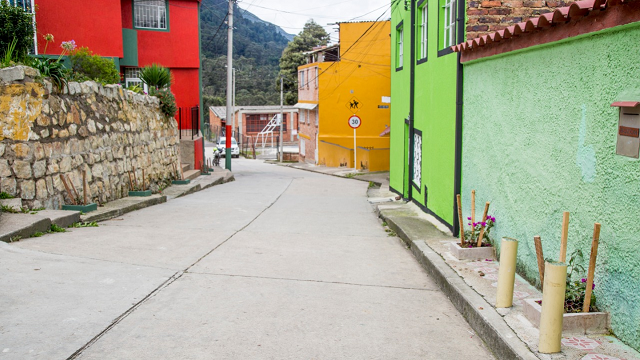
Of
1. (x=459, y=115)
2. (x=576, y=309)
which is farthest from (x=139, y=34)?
(x=576, y=309)

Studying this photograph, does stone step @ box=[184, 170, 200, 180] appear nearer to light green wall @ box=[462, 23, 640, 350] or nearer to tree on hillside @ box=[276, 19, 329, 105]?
light green wall @ box=[462, 23, 640, 350]

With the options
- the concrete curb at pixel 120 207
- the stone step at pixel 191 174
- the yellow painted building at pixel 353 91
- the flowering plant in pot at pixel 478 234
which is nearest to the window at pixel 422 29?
the flowering plant in pot at pixel 478 234

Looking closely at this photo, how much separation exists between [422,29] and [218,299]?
8.47 m

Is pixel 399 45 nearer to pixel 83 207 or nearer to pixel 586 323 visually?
pixel 83 207

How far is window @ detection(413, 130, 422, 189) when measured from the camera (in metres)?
12.5

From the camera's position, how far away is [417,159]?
1312 cm

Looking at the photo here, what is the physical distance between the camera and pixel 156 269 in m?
6.73

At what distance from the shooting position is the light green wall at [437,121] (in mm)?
9305

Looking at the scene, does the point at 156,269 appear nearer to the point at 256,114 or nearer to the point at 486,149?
the point at 486,149

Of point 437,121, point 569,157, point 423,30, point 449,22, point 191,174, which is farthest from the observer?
point 191,174

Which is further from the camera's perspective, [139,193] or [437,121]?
[139,193]

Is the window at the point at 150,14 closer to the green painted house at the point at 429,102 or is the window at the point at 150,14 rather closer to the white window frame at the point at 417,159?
the green painted house at the point at 429,102

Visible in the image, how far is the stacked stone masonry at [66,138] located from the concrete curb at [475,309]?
567cm

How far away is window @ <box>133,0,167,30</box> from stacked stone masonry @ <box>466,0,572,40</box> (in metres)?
17.2
